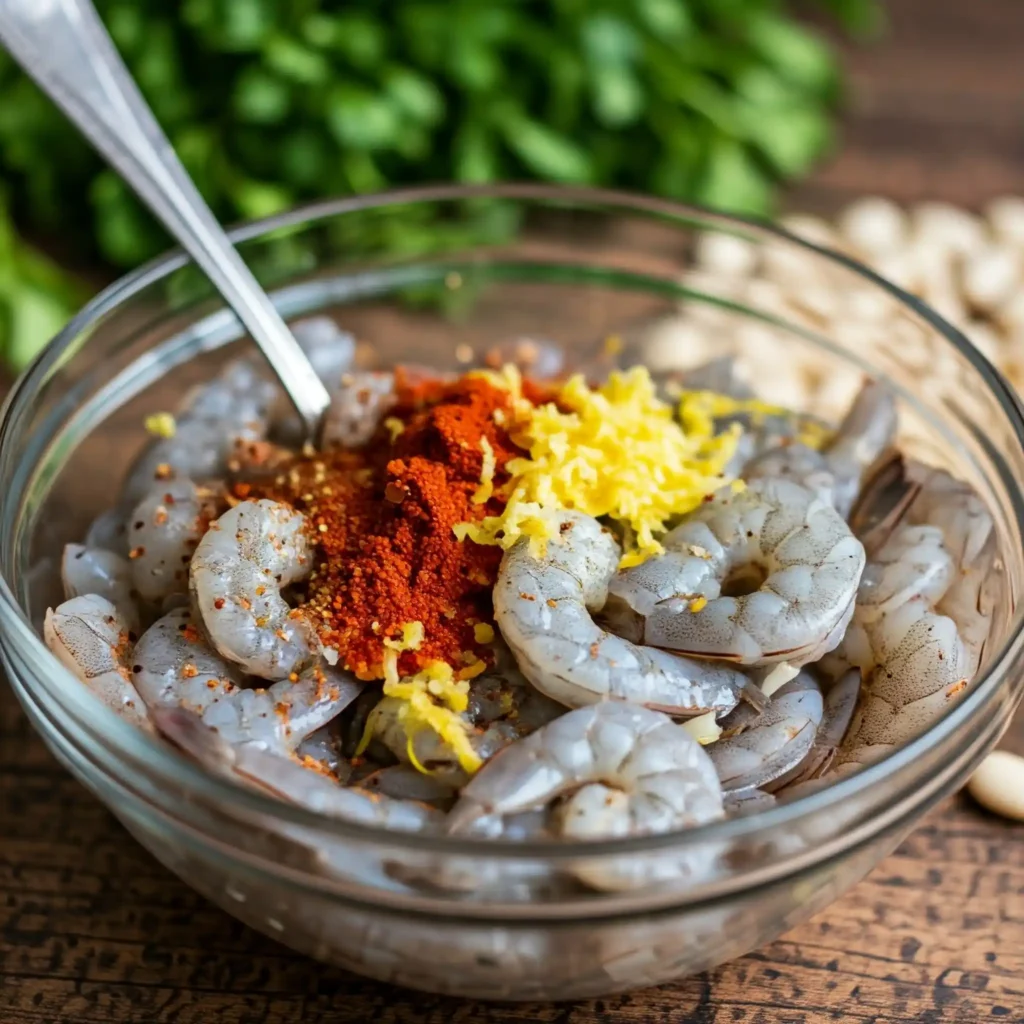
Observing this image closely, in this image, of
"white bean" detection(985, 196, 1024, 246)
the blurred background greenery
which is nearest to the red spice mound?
the blurred background greenery

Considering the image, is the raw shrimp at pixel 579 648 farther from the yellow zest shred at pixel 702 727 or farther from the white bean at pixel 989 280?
the white bean at pixel 989 280

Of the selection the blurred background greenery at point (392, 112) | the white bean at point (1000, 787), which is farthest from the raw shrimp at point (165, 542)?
the white bean at point (1000, 787)

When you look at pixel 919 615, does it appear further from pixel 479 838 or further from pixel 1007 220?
pixel 1007 220

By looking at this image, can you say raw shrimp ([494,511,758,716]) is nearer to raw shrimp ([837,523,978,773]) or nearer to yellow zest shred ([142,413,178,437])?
raw shrimp ([837,523,978,773])

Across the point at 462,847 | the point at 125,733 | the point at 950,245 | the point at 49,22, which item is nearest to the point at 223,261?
the point at 49,22

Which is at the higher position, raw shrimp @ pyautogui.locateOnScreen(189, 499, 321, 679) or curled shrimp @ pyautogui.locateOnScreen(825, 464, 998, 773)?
curled shrimp @ pyautogui.locateOnScreen(825, 464, 998, 773)

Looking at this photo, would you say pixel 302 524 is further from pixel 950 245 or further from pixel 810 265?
pixel 950 245

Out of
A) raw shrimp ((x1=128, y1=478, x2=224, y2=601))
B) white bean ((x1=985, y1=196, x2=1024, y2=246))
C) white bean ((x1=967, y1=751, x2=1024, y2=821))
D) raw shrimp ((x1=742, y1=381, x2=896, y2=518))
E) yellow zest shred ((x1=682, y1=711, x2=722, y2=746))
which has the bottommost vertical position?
raw shrimp ((x1=128, y1=478, x2=224, y2=601))
